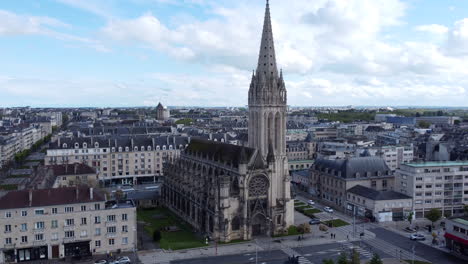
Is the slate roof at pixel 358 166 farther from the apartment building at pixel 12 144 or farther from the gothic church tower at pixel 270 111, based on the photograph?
the apartment building at pixel 12 144

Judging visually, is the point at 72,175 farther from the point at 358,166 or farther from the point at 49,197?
the point at 358,166

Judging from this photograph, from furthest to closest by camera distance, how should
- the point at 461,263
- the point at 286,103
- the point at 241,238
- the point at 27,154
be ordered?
the point at 27,154
the point at 286,103
the point at 241,238
the point at 461,263

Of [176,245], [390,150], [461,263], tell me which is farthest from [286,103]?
[390,150]

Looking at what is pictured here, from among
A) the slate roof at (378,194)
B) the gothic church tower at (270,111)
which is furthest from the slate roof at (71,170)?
the slate roof at (378,194)

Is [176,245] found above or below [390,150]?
below

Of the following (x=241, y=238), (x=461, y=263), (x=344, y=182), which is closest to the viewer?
(x=461, y=263)

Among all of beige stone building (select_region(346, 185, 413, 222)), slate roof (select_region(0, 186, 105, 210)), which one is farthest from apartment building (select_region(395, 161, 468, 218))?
slate roof (select_region(0, 186, 105, 210))

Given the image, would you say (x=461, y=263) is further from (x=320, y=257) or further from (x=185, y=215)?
(x=185, y=215)

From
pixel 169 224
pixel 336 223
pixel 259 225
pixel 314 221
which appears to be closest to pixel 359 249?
pixel 336 223

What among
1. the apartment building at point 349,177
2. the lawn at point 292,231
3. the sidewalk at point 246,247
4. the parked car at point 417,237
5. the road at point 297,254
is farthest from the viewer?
the apartment building at point 349,177
